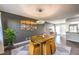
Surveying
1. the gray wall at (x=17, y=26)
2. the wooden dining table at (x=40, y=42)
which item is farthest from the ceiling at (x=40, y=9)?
the wooden dining table at (x=40, y=42)

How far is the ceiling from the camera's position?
6.95ft

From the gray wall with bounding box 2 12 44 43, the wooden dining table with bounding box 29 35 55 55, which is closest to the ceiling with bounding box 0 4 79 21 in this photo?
the gray wall with bounding box 2 12 44 43

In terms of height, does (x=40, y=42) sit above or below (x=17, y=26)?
below

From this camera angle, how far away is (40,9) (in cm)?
213

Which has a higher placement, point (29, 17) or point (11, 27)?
point (29, 17)

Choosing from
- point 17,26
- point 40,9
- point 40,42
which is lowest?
point 40,42

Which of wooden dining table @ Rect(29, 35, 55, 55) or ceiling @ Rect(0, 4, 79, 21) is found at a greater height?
ceiling @ Rect(0, 4, 79, 21)

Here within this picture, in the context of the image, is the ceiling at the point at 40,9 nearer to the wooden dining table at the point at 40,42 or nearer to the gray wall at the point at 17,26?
the gray wall at the point at 17,26

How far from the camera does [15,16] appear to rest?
2.12 meters

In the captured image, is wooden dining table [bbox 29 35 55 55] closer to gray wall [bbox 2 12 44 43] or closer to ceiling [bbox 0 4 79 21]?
gray wall [bbox 2 12 44 43]

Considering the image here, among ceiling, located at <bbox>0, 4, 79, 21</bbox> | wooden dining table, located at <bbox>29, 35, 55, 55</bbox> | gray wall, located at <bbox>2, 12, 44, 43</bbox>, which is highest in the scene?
ceiling, located at <bbox>0, 4, 79, 21</bbox>
